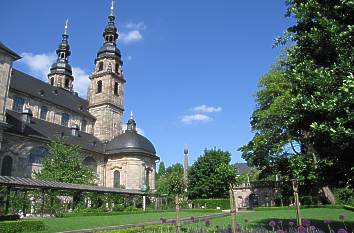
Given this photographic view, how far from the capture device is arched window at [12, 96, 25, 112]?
44.1 metres

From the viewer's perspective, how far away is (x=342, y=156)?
940 centimetres

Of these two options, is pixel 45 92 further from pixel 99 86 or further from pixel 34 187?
pixel 34 187

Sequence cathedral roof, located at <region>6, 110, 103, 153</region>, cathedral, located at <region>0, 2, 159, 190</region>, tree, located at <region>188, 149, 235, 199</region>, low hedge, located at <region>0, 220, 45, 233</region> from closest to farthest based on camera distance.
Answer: low hedge, located at <region>0, 220, 45, 233</region> → cathedral, located at <region>0, 2, 159, 190</region> → cathedral roof, located at <region>6, 110, 103, 153</region> → tree, located at <region>188, 149, 235, 199</region>

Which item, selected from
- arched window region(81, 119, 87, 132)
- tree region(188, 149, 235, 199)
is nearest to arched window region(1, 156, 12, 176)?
arched window region(81, 119, 87, 132)

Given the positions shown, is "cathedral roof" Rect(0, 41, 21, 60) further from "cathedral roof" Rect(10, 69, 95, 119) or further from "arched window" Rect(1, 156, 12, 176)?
"arched window" Rect(1, 156, 12, 176)

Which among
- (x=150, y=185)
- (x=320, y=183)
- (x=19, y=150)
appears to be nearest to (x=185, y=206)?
(x=150, y=185)

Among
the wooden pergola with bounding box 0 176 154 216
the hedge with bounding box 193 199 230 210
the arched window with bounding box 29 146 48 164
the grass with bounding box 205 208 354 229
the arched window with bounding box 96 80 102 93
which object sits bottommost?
the grass with bounding box 205 208 354 229

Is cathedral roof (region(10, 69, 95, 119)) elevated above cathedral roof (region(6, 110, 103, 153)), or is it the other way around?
cathedral roof (region(10, 69, 95, 119))

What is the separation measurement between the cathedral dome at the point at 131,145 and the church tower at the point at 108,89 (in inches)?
160

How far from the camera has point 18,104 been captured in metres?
44.8

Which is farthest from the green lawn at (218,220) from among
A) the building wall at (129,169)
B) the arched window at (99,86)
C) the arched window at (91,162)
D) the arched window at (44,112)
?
the arched window at (99,86)

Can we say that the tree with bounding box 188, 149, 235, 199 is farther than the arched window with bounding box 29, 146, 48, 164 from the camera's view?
Yes

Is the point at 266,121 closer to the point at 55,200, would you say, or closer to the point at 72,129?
the point at 55,200

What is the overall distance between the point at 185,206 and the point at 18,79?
29.6 metres
